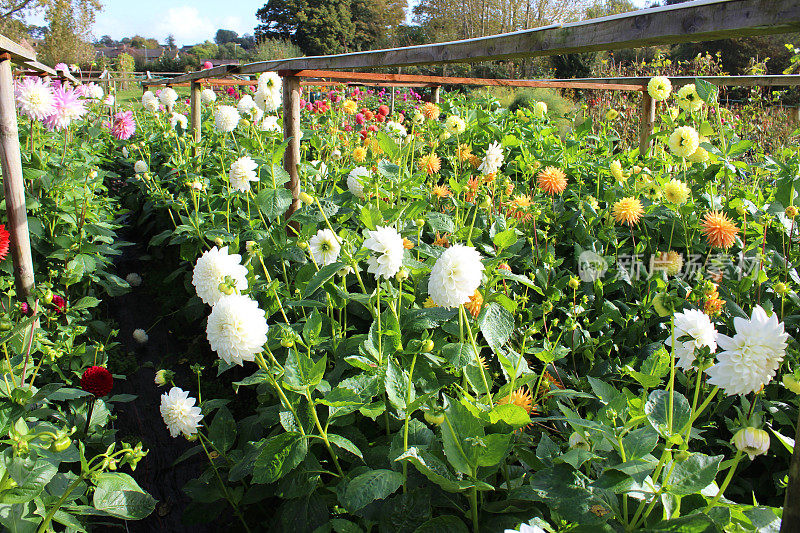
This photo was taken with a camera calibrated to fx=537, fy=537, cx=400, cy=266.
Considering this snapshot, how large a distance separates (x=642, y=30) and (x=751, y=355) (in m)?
0.72

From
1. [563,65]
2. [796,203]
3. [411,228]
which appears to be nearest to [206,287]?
[411,228]

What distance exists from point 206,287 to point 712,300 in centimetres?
136

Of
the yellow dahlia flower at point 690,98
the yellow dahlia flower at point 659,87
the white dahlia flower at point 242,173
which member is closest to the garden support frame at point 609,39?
the white dahlia flower at point 242,173

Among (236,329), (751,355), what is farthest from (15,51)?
(751,355)

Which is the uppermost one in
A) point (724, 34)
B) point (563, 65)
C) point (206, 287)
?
point (563, 65)

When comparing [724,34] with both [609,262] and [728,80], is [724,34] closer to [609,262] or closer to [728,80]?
[609,262]

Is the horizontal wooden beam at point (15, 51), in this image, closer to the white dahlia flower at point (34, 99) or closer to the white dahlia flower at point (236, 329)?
the white dahlia flower at point (34, 99)

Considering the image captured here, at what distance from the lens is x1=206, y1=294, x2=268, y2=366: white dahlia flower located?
1030 mm

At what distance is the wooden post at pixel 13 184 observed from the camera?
1932 mm

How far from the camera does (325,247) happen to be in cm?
155

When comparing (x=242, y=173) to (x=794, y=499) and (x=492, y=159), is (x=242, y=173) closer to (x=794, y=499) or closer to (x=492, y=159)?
(x=492, y=159)

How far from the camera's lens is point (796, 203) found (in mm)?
1942

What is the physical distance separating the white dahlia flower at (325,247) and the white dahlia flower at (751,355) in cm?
99

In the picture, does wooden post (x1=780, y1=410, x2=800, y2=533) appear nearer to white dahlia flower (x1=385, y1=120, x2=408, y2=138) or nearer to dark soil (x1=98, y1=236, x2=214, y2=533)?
dark soil (x1=98, y1=236, x2=214, y2=533)
